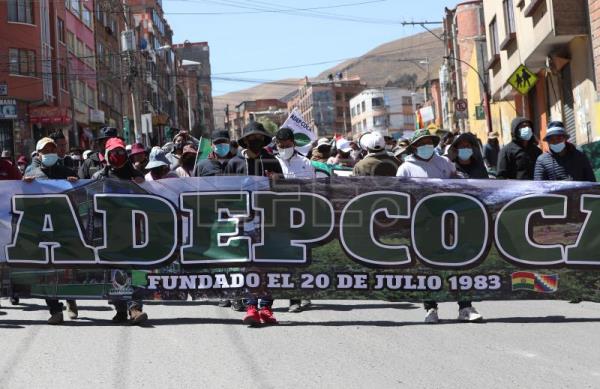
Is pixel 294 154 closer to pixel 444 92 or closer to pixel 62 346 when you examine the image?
pixel 62 346

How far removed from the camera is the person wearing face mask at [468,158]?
408 inches

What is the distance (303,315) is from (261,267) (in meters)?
0.75

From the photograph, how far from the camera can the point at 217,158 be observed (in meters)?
12.0

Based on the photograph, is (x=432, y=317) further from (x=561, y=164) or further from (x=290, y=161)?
(x=561, y=164)

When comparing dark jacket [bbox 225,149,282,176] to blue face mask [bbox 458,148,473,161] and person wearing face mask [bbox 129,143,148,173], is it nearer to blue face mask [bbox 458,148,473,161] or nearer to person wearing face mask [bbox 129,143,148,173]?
blue face mask [bbox 458,148,473,161]

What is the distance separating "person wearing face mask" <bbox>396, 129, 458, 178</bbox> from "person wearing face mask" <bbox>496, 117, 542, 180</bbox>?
203 cm

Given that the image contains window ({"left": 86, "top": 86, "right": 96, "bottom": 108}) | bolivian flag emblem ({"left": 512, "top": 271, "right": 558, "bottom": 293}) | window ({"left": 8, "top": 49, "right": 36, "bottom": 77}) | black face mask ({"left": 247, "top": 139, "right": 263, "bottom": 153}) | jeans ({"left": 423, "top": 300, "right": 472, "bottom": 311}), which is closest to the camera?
jeans ({"left": 423, "top": 300, "right": 472, "bottom": 311})

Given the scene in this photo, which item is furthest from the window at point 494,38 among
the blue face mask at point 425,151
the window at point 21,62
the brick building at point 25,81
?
the blue face mask at point 425,151

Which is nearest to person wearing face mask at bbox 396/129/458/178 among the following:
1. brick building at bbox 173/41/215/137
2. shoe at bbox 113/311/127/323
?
shoe at bbox 113/311/127/323

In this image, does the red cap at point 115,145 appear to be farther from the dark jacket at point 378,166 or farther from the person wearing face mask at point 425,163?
the person wearing face mask at point 425,163

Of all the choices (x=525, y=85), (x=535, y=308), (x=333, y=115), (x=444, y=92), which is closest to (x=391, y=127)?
(x=333, y=115)

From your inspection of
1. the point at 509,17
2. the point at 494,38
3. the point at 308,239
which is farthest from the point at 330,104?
the point at 308,239

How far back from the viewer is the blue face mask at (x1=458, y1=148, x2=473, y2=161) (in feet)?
34.0

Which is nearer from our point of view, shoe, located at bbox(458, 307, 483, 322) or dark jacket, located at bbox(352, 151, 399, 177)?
shoe, located at bbox(458, 307, 483, 322)
